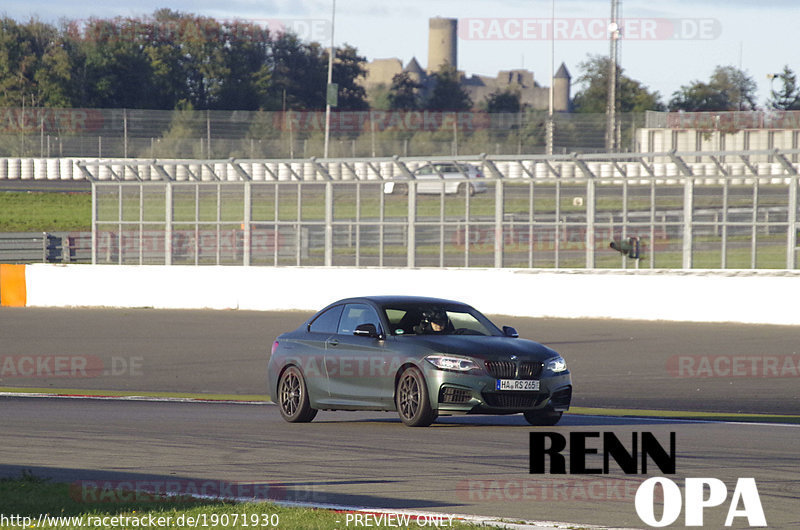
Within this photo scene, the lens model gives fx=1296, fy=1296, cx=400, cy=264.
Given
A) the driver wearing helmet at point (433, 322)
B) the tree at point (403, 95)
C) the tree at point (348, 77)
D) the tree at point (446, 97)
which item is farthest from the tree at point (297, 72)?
the driver wearing helmet at point (433, 322)

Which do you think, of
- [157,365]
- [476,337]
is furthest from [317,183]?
[476,337]

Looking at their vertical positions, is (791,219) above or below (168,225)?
above

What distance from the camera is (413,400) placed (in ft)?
40.9

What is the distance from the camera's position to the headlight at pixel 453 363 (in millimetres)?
12141

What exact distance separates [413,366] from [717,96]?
74.6 m

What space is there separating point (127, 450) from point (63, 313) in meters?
19.7

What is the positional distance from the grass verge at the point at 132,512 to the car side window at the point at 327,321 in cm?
521

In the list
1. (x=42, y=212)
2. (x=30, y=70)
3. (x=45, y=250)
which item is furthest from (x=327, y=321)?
(x=30, y=70)

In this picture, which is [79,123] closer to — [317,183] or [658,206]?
[317,183]

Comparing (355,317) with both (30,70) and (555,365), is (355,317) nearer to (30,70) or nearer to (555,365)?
(555,365)

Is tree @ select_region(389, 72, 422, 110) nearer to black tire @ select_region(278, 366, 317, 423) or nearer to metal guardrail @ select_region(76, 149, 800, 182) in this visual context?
metal guardrail @ select_region(76, 149, 800, 182)

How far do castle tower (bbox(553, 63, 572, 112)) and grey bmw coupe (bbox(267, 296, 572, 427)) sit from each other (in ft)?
574

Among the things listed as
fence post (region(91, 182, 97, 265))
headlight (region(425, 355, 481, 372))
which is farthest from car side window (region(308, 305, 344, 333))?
fence post (region(91, 182, 97, 265))

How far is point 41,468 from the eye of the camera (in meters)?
9.92
